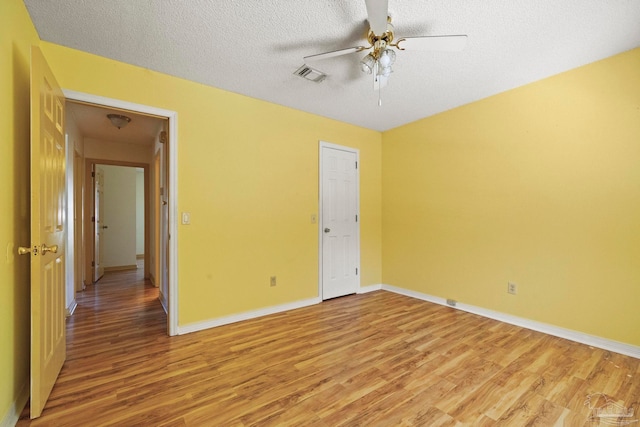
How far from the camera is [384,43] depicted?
188 centimetres

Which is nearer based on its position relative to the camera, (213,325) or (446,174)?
(213,325)

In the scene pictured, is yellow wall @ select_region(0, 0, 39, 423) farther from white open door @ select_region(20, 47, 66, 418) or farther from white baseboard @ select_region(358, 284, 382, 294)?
white baseboard @ select_region(358, 284, 382, 294)

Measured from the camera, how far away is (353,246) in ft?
13.3

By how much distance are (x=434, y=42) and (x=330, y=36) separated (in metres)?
0.75

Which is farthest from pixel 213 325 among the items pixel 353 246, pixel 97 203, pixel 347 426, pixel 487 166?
pixel 97 203

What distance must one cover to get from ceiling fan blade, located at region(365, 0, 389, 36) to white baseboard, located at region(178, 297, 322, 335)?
2859 mm

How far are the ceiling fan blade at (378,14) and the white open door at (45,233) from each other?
6.15 ft

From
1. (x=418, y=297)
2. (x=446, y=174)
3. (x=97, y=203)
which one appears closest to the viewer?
(x=446, y=174)

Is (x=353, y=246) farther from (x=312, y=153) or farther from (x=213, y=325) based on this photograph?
(x=213, y=325)

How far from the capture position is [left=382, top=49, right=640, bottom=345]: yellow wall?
90.0 inches

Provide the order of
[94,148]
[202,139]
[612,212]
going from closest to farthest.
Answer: [612,212] → [202,139] → [94,148]

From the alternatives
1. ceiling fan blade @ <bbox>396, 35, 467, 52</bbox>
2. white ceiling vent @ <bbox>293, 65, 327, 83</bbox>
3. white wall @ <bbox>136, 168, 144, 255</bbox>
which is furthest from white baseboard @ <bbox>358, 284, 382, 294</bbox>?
white wall @ <bbox>136, 168, 144, 255</bbox>

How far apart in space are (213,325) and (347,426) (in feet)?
5.97

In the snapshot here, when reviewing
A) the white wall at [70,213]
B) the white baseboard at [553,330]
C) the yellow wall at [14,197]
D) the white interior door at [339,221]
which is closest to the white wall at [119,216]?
the white wall at [70,213]
